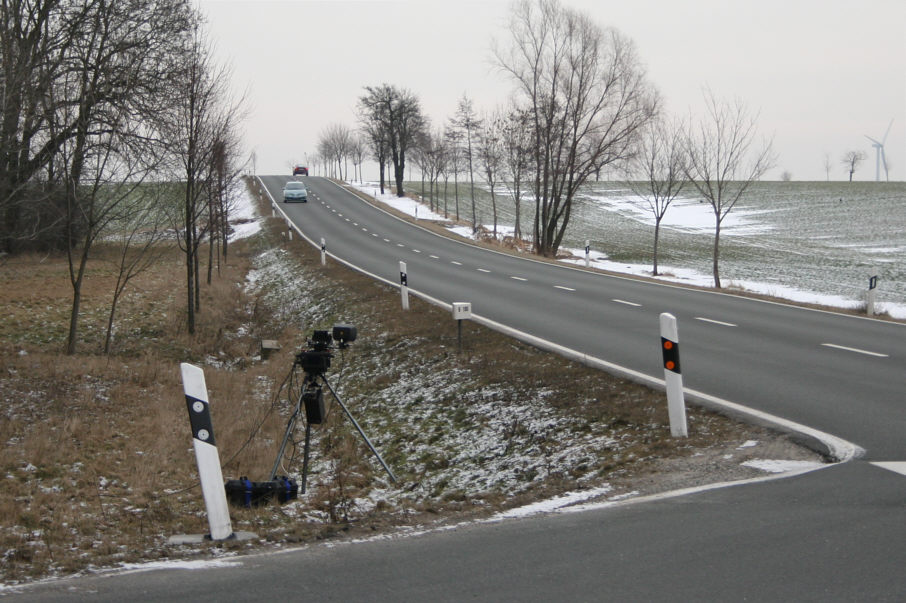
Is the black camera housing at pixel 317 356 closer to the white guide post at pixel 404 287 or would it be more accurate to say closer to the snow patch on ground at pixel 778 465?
the snow patch on ground at pixel 778 465

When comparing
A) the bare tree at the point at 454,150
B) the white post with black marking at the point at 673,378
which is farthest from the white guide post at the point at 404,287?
the bare tree at the point at 454,150

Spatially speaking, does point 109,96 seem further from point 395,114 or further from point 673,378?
point 395,114

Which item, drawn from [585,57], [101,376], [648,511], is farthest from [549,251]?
[648,511]

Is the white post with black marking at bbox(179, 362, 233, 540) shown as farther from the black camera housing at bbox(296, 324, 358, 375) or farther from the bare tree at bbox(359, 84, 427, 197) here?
the bare tree at bbox(359, 84, 427, 197)

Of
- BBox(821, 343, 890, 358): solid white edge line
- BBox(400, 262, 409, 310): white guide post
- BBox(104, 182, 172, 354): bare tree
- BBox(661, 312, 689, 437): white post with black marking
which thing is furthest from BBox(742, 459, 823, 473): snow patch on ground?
BBox(104, 182, 172, 354): bare tree

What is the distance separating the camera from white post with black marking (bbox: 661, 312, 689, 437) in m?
6.49

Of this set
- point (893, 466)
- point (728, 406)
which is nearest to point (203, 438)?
point (893, 466)

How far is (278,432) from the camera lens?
9469mm

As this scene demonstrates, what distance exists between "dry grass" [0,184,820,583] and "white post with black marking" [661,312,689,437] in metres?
0.19

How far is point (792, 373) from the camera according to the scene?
8.95 metres

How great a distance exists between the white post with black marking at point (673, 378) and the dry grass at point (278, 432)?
187mm

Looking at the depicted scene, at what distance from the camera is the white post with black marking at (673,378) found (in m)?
6.49

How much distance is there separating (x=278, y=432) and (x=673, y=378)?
5.24m

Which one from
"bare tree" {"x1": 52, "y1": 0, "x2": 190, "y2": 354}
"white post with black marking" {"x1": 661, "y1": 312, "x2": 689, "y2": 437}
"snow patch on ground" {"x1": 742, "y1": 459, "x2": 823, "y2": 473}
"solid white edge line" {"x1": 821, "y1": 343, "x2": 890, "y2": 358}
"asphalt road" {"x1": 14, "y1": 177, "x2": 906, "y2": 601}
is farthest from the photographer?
"bare tree" {"x1": 52, "y1": 0, "x2": 190, "y2": 354}
